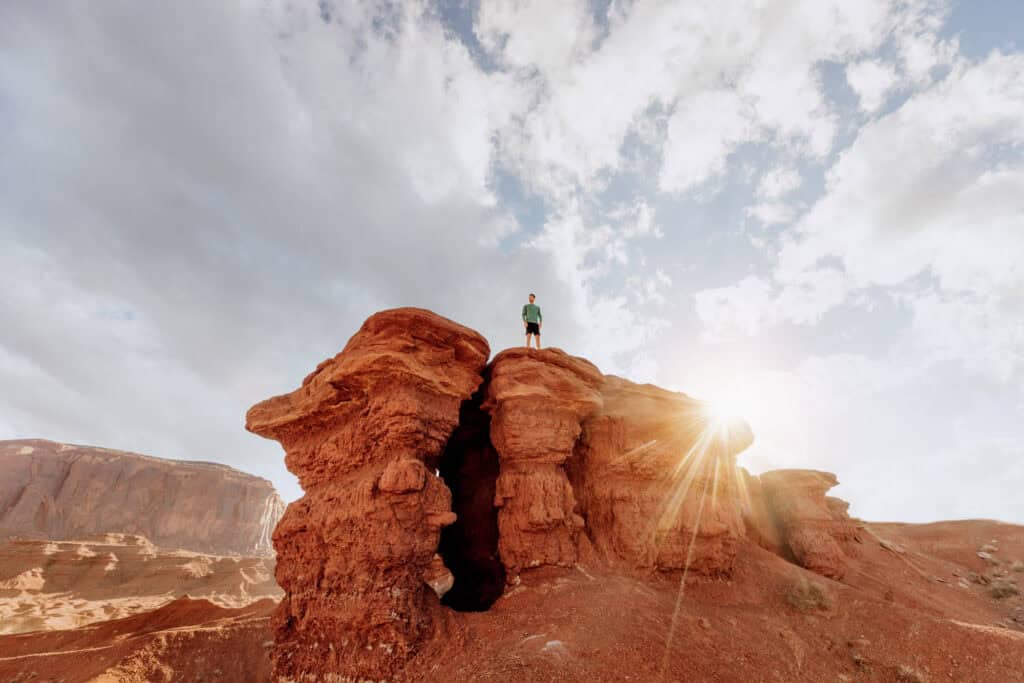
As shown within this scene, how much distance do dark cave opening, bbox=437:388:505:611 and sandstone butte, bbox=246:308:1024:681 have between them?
0.05m

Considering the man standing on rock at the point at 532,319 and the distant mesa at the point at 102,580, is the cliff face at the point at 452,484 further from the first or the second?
the distant mesa at the point at 102,580

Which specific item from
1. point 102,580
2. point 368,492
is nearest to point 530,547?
point 368,492

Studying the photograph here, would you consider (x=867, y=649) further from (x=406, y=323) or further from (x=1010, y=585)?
(x=1010, y=585)

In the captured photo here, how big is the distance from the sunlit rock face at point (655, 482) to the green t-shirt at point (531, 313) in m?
3.12

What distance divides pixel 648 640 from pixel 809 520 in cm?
1344

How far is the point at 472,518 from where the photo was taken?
12.9 m

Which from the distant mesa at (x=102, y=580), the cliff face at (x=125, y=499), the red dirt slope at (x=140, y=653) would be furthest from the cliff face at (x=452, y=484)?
the cliff face at (x=125, y=499)

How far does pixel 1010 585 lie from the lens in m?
18.0

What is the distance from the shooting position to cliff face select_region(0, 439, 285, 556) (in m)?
47.7

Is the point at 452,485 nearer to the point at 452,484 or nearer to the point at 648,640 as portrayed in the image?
the point at 452,484

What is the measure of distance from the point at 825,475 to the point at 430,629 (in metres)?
19.0

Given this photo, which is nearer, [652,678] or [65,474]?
[652,678]

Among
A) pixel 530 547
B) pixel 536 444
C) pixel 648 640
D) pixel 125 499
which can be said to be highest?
pixel 125 499

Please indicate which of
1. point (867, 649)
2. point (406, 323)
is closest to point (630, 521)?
point (867, 649)
